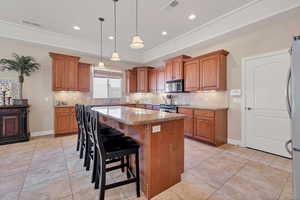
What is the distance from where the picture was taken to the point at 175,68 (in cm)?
492

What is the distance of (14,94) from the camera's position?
4227 mm

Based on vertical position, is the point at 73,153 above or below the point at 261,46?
below

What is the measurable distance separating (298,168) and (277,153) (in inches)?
85.2

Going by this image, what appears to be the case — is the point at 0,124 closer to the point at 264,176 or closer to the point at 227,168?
the point at 227,168

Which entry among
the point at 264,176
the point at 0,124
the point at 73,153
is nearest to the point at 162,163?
the point at 264,176

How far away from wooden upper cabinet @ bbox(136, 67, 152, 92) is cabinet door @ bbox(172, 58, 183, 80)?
1.76m

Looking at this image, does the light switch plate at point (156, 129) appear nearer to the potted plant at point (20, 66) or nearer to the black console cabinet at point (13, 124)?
the black console cabinet at point (13, 124)

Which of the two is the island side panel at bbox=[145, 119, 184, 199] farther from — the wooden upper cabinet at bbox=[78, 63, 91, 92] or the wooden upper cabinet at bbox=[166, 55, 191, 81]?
the wooden upper cabinet at bbox=[78, 63, 91, 92]

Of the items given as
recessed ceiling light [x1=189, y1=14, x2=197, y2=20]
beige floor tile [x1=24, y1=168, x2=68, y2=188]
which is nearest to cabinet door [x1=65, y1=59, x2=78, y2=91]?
beige floor tile [x1=24, y1=168, x2=68, y2=188]

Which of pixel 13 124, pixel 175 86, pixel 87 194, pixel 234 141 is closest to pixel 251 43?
pixel 175 86

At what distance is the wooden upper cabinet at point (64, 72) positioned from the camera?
452 centimetres

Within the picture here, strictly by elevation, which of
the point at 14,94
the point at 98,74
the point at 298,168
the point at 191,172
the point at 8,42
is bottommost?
the point at 191,172

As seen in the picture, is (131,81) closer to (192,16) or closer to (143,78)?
(143,78)

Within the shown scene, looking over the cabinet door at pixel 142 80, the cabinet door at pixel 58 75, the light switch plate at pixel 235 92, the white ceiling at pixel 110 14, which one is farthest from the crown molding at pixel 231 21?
the cabinet door at pixel 58 75
